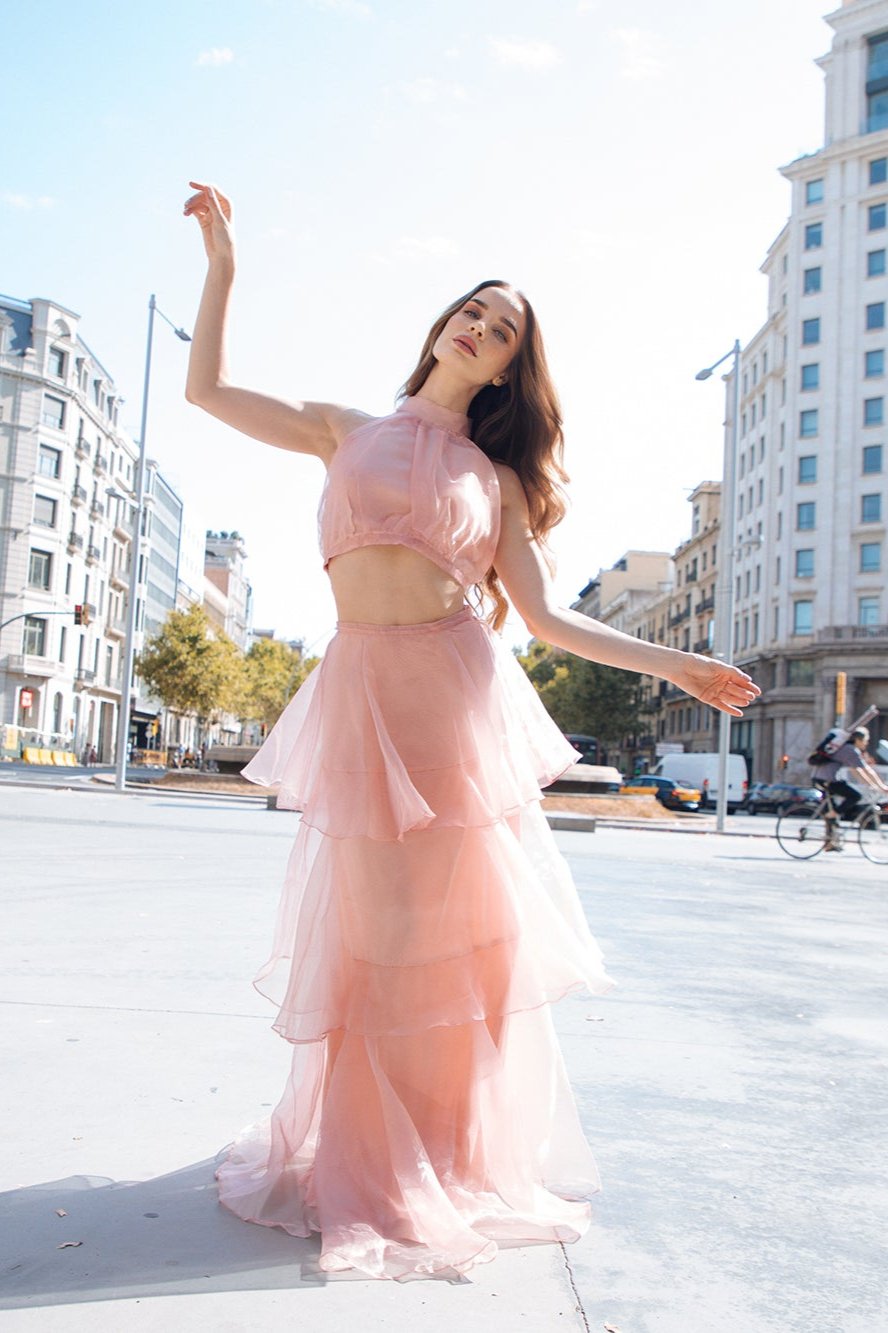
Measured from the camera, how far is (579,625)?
281cm

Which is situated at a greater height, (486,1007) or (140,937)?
(486,1007)

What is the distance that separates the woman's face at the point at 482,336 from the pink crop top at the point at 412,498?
0.62 feet

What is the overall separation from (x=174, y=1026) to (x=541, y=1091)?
1.73 m

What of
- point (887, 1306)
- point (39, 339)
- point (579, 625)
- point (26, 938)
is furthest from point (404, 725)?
point (39, 339)

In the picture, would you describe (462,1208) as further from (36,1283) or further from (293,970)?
(36,1283)

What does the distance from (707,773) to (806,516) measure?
17.6 metres

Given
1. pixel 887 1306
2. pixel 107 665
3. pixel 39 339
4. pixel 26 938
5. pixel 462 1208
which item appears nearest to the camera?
pixel 887 1306

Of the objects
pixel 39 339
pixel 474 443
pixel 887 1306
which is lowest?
pixel 887 1306

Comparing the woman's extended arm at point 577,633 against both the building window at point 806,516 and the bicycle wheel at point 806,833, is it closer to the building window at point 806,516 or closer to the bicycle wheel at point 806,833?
the bicycle wheel at point 806,833

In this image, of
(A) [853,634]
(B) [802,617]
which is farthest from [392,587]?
(B) [802,617]

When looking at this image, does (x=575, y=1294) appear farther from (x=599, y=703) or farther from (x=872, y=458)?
(x=599, y=703)

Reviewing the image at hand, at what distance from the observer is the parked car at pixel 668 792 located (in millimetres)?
41906

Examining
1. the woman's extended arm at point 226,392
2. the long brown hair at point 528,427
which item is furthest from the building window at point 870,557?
the woman's extended arm at point 226,392

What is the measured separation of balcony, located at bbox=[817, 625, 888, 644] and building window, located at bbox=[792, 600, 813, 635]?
2.65 meters
